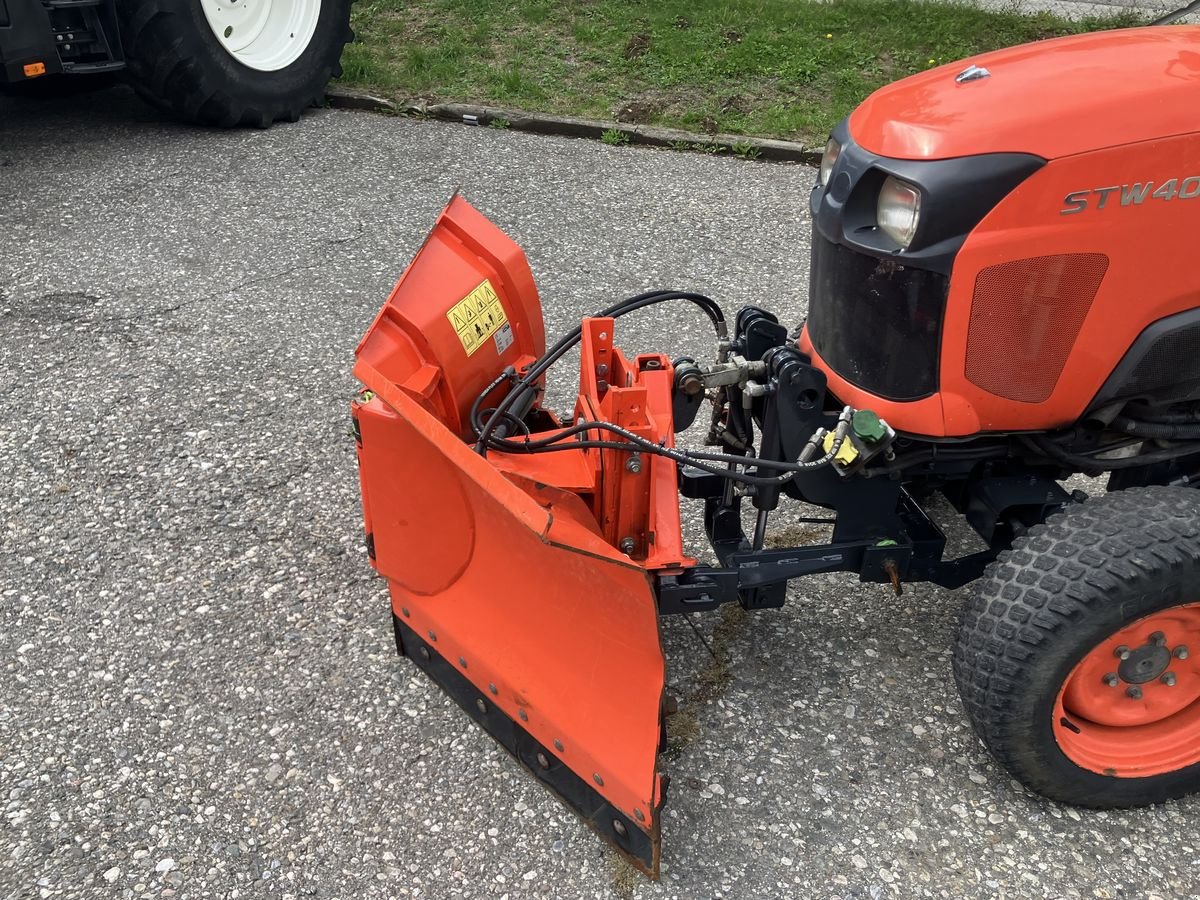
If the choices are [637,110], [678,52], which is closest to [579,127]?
[637,110]

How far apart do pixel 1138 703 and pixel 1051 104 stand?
1.17m

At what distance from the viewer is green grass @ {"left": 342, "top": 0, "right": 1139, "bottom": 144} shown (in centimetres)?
588

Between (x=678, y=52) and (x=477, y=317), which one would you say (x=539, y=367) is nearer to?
(x=477, y=317)

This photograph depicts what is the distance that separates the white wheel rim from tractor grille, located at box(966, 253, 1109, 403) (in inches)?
185

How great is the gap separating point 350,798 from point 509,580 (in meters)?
0.56

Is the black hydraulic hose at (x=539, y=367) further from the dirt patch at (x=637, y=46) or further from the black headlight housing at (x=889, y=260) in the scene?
the dirt patch at (x=637, y=46)

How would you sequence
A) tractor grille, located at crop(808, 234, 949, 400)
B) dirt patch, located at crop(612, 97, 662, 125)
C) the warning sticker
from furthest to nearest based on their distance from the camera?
1. dirt patch, located at crop(612, 97, 662, 125)
2. the warning sticker
3. tractor grille, located at crop(808, 234, 949, 400)

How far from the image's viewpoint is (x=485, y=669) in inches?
85.5

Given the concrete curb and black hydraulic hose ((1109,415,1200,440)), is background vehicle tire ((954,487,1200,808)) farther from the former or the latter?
the concrete curb

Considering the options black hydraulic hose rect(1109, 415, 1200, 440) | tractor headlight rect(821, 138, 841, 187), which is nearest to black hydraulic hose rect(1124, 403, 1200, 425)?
black hydraulic hose rect(1109, 415, 1200, 440)

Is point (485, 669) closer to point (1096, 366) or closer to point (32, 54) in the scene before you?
point (1096, 366)

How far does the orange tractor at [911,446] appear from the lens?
183 centimetres

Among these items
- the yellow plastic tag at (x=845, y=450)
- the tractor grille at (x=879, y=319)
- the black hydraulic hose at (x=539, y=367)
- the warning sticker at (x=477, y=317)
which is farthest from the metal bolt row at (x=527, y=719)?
the tractor grille at (x=879, y=319)

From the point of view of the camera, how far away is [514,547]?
207 centimetres
